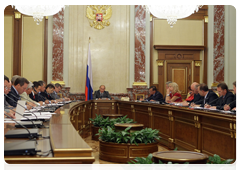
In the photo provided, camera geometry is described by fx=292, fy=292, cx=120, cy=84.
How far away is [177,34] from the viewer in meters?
11.1

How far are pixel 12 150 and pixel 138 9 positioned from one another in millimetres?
9930

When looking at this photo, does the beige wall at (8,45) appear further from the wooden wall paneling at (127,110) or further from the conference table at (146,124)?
the wooden wall paneling at (127,110)

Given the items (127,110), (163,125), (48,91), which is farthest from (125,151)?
(127,110)

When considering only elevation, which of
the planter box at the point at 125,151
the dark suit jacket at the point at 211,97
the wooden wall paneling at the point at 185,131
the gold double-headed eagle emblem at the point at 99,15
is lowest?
the planter box at the point at 125,151

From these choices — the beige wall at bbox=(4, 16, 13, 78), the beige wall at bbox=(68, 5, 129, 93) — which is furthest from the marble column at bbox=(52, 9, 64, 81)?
the beige wall at bbox=(4, 16, 13, 78)

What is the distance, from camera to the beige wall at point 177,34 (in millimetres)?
11008

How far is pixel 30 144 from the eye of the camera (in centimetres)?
164

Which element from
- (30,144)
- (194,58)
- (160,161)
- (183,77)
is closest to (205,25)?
(194,58)

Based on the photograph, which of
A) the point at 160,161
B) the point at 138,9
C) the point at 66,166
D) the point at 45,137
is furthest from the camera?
the point at 138,9

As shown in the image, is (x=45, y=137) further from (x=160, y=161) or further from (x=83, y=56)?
(x=83, y=56)

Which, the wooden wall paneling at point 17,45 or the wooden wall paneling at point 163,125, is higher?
the wooden wall paneling at point 17,45

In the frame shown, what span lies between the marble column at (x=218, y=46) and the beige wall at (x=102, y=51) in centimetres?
328

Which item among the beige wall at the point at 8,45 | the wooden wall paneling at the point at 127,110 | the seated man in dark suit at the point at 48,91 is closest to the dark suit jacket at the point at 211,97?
the wooden wall paneling at the point at 127,110

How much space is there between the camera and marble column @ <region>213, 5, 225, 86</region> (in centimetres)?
1080
